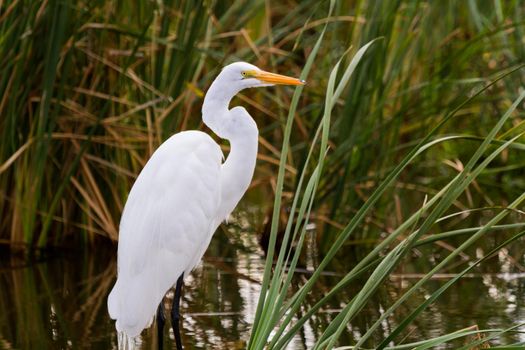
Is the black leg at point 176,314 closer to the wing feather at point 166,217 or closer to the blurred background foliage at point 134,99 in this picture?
the wing feather at point 166,217

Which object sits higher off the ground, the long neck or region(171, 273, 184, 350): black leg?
the long neck

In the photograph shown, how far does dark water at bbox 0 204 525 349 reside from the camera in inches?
152

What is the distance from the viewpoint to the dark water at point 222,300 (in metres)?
3.87

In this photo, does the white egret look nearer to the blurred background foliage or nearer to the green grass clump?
the green grass clump

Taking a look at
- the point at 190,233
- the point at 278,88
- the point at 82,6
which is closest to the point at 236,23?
the point at 278,88

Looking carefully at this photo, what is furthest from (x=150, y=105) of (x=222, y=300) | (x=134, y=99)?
(x=222, y=300)

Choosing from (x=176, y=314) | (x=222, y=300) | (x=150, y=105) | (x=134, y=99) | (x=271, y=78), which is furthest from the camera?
(x=134, y=99)

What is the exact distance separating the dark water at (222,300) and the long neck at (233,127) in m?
0.67

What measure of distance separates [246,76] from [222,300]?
1398 mm

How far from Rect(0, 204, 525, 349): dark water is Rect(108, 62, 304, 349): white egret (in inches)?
19.3

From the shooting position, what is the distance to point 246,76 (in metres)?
3.34

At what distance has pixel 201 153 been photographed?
345 cm

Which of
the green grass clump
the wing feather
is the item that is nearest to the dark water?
the green grass clump

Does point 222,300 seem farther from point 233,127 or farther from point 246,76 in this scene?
point 246,76
